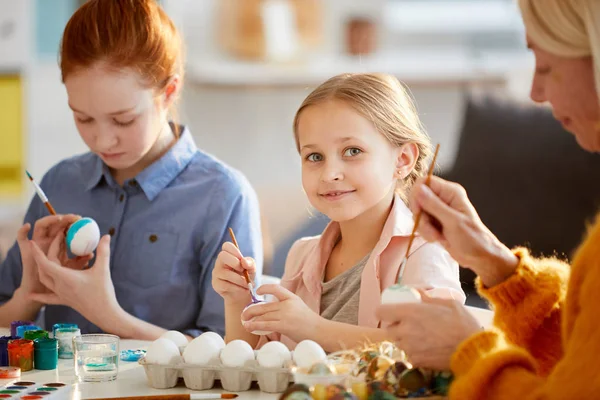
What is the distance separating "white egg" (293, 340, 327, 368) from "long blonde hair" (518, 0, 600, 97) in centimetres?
54

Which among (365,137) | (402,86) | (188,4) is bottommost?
(365,137)

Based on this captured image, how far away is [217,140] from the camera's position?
5.64 metres

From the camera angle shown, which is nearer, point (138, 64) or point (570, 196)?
point (138, 64)

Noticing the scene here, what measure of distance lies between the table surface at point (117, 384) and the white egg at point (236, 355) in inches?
1.9

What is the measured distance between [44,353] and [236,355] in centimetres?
39

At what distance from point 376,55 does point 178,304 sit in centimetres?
357

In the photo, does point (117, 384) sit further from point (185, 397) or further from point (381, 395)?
point (381, 395)

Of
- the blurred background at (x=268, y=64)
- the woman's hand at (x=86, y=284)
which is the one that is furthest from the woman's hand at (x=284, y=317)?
the blurred background at (x=268, y=64)

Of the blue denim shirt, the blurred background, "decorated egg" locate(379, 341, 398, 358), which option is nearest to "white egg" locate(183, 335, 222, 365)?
"decorated egg" locate(379, 341, 398, 358)

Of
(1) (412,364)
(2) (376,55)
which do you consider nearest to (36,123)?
(2) (376,55)

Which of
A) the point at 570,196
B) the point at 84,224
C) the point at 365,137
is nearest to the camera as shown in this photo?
the point at 365,137

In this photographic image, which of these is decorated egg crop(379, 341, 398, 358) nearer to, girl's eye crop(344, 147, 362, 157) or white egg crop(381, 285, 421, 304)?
white egg crop(381, 285, 421, 304)

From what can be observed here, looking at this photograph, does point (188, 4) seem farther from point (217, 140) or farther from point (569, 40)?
point (569, 40)

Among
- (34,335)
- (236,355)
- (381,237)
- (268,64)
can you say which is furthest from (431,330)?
(268,64)
